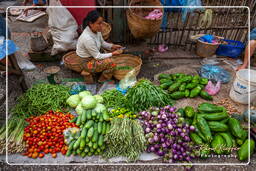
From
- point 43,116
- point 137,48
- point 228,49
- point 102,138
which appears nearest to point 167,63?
point 137,48

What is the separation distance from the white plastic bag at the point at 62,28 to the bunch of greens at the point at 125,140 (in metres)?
2.65

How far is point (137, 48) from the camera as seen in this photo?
4812 millimetres

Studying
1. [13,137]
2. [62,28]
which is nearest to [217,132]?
[13,137]

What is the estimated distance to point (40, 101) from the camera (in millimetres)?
3322

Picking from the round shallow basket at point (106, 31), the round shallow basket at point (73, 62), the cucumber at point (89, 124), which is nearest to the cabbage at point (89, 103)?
the cucumber at point (89, 124)

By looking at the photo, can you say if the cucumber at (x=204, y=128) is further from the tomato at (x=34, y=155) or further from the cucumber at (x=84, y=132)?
the tomato at (x=34, y=155)

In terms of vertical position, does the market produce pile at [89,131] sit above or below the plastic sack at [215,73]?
below

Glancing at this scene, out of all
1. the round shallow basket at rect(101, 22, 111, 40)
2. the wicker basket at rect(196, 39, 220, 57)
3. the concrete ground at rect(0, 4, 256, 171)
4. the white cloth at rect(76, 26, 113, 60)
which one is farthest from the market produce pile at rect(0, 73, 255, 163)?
the wicker basket at rect(196, 39, 220, 57)

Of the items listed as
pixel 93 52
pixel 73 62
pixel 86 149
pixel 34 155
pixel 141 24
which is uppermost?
pixel 141 24

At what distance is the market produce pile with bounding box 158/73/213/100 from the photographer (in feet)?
12.1

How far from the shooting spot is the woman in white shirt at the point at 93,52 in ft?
11.0

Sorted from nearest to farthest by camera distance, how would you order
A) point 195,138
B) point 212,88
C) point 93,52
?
1. point 195,138
2. point 93,52
3. point 212,88

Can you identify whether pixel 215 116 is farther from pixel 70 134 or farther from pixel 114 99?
pixel 70 134

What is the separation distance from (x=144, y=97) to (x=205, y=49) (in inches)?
113
